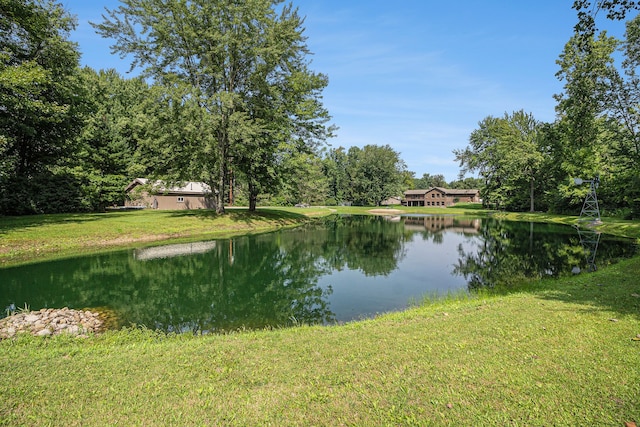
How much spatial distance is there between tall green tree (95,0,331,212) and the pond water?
10.0 meters

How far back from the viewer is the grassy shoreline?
12.2ft

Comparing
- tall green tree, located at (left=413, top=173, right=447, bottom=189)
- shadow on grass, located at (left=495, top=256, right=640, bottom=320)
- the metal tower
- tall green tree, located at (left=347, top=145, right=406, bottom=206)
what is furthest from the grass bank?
tall green tree, located at (left=413, top=173, right=447, bottom=189)

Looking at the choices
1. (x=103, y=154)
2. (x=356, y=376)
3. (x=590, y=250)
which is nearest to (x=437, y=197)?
(x=590, y=250)

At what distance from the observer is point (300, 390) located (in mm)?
4254

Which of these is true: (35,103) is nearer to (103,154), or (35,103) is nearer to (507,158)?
(103,154)

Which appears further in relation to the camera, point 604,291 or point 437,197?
point 437,197

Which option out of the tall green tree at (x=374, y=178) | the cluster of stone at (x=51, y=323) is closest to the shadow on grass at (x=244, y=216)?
the cluster of stone at (x=51, y=323)

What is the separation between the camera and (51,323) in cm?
792

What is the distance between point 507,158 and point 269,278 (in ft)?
183

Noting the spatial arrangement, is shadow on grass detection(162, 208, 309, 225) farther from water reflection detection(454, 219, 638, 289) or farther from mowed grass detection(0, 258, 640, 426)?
mowed grass detection(0, 258, 640, 426)

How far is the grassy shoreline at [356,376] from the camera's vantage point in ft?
12.2

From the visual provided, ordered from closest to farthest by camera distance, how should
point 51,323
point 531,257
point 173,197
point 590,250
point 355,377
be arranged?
point 355,377 < point 51,323 < point 531,257 < point 590,250 < point 173,197

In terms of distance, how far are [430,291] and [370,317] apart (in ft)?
12.7

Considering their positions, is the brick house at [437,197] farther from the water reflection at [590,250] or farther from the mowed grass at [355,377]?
the mowed grass at [355,377]
